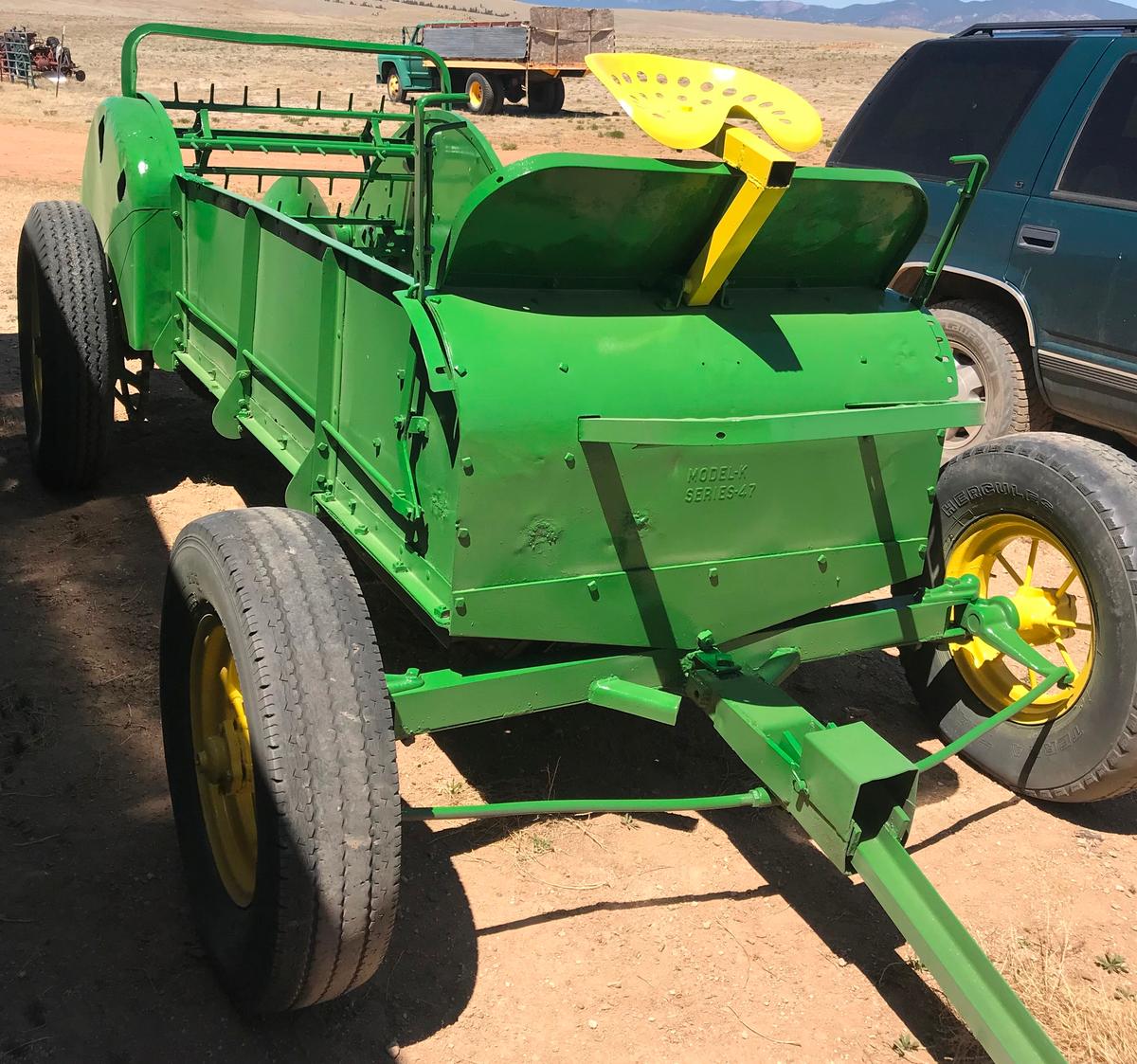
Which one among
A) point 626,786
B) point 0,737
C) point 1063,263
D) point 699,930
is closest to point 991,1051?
point 699,930

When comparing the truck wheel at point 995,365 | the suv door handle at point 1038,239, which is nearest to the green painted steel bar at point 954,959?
the truck wheel at point 995,365

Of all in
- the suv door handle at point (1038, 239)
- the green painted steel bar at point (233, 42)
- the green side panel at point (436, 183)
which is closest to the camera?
the green side panel at point (436, 183)

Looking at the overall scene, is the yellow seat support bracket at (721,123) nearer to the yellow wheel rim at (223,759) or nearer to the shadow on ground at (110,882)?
the yellow wheel rim at (223,759)

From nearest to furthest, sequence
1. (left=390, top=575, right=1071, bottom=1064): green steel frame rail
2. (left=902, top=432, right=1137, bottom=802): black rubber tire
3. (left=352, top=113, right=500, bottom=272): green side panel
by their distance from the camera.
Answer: (left=390, top=575, right=1071, bottom=1064): green steel frame rail, (left=902, top=432, right=1137, bottom=802): black rubber tire, (left=352, top=113, right=500, bottom=272): green side panel

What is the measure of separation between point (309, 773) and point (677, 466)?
1.20 m

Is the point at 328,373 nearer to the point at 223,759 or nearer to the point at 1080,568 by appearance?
the point at 223,759

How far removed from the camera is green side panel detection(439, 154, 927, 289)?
2.68m

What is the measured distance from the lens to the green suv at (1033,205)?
17.8ft

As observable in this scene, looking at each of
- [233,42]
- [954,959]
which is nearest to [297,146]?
[233,42]

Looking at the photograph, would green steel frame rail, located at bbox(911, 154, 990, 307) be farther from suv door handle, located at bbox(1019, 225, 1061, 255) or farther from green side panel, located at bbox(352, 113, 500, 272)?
suv door handle, located at bbox(1019, 225, 1061, 255)

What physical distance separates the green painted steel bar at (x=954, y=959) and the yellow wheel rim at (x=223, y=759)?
56.9 inches

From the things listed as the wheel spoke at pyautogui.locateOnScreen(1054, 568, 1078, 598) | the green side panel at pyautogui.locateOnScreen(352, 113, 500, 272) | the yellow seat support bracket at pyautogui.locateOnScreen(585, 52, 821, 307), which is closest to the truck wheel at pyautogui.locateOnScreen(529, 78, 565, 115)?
the green side panel at pyautogui.locateOnScreen(352, 113, 500, 272)

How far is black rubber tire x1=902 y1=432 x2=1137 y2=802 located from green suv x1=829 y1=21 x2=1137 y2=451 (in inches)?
85.3

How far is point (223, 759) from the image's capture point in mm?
2789
